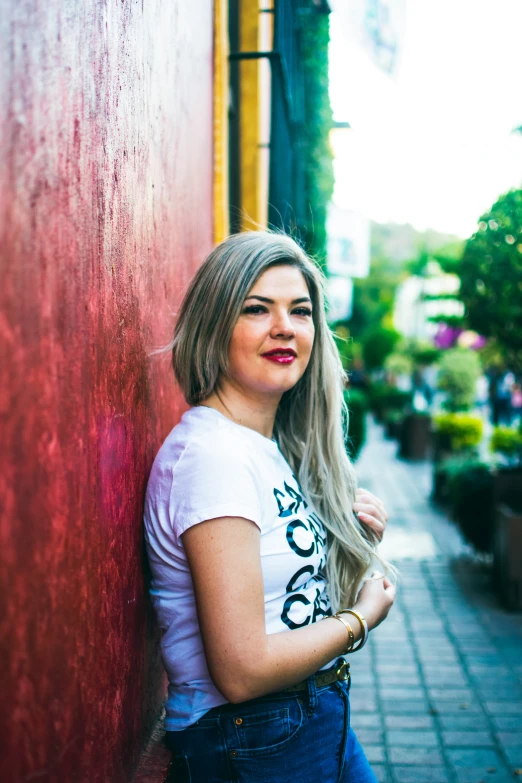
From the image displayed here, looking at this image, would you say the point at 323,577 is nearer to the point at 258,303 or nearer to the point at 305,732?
the point at 305,732

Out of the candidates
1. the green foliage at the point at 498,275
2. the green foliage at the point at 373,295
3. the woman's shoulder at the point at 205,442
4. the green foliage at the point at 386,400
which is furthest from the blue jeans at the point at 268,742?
the green foliage at the point at 373,295

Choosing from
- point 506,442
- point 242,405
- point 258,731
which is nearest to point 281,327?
point 242,405

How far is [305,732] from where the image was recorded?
1739mm

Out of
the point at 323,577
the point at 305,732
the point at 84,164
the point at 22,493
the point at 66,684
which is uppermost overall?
the point at 84,164

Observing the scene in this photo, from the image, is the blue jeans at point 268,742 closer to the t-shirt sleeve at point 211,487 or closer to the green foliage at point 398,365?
the t-shirt sleeve at point 211,487

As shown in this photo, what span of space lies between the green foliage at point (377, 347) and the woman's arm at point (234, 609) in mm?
A: 24015

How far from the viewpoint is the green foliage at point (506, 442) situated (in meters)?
6.95

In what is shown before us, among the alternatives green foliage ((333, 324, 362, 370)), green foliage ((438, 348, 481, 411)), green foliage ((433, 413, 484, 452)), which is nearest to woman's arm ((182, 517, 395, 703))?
green foliage ((333, 324, 362, 370))

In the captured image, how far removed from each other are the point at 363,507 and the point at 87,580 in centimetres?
106

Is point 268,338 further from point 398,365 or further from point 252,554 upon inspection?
point 398,365

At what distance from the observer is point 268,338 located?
6.30 ft

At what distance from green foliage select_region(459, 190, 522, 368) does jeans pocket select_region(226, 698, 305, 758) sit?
3551 mm

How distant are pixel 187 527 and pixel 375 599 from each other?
731 millimetres

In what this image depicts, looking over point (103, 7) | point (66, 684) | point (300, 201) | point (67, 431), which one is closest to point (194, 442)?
point (67, 431)
